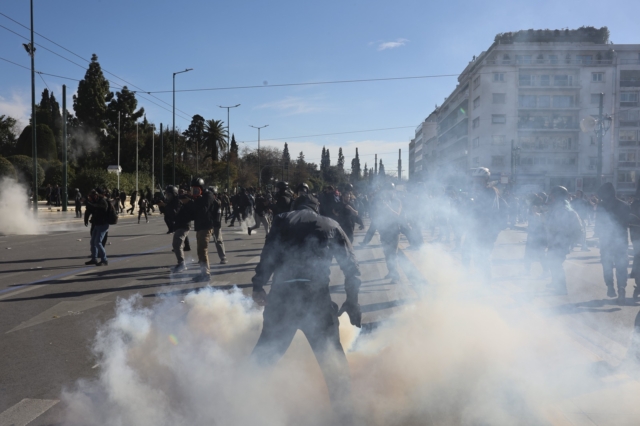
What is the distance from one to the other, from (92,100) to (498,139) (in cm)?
4208

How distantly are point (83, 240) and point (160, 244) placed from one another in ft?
9.99

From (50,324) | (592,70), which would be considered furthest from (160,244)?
(592,70)

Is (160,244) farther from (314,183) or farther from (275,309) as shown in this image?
(314,183)

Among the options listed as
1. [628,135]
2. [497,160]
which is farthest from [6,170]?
[628,135]

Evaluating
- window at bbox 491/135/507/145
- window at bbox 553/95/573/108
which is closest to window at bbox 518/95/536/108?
window at bbox 553/95/573/108

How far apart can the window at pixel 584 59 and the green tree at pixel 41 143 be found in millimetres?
51681

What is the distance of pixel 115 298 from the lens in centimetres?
734

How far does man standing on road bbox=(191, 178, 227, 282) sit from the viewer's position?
354 inches

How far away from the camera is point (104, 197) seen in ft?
35.0

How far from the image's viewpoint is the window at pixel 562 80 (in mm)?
52122

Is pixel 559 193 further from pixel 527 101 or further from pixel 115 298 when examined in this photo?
pixel 527 101

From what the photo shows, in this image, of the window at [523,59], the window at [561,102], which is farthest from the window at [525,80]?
the window at [561,102]

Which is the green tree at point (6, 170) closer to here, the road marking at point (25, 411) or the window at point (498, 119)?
the road marking at point (25, 411)

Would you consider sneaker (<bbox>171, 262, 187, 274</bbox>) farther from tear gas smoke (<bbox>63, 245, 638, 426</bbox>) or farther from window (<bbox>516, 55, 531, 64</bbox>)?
window (<bbox>516, 55, 531, 64</bbox>)
